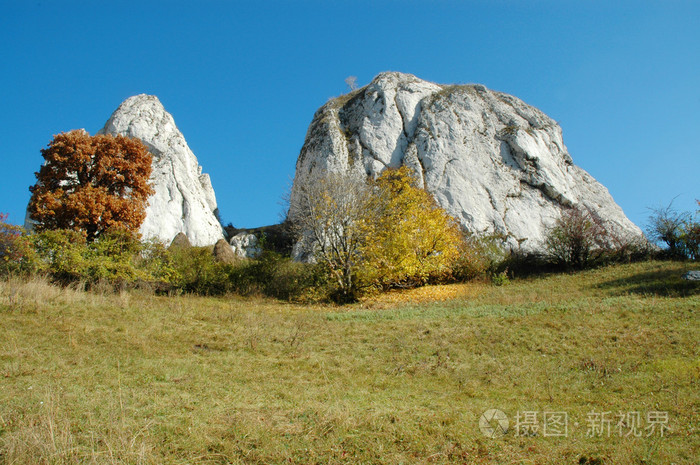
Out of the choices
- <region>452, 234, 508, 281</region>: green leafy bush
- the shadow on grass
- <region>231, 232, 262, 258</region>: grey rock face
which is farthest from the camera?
<region>231, 232, 262, 258</region>: grey rock face

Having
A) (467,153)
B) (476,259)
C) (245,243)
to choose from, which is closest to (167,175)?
(245,243)

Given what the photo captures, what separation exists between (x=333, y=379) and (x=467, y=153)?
26.3 m

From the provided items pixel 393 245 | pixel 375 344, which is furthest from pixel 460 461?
pixel 393 245

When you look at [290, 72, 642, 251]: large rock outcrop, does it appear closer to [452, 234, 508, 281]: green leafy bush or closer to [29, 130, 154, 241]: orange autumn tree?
[452, 234, 508, 281]: green leafy bush

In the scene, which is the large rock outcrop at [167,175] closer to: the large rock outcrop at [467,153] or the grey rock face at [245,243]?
the grey rock face at [245,243]

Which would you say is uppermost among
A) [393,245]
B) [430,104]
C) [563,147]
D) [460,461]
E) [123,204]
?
[430,104]

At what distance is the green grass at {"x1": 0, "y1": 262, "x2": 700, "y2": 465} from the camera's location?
16.6 feet

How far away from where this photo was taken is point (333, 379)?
834cm

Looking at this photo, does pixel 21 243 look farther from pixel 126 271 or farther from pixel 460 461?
pixel 460 461

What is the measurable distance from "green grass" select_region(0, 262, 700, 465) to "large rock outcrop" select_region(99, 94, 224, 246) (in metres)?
16.9

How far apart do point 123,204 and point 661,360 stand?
60.6 ft

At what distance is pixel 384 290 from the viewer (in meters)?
22.1

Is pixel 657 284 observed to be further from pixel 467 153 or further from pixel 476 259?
pixel 467 153

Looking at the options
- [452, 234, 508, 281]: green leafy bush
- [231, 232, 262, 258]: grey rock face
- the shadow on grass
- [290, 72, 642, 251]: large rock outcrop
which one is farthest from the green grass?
[231, 232, 262, 258]: grey rock face
